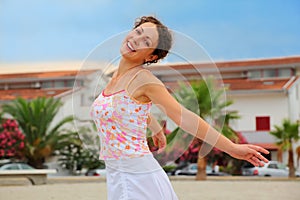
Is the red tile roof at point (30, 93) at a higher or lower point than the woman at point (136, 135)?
higher

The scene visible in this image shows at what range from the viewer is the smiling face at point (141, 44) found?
2.36 metres

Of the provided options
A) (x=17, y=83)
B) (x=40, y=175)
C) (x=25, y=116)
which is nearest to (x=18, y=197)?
(x=40, y=175)

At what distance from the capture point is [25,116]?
81.9 feet

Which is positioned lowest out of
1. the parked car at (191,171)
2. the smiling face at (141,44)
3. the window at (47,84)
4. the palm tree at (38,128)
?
the parked car at (191,171)

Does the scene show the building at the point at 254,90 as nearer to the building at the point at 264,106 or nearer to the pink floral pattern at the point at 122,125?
the building at the point at 264,106

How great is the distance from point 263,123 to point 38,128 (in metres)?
11.8

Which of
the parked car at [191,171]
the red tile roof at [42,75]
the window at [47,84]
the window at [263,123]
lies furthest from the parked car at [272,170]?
the window at [47,84]

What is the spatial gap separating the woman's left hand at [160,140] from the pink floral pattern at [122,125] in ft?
1.32

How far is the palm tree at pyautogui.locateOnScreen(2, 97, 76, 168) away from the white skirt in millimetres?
22353

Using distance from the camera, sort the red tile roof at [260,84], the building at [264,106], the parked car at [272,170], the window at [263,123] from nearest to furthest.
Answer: the parked car at [272,170] < the building at [264,106] < the red tile roof at [260,84] < the window at [263,123]

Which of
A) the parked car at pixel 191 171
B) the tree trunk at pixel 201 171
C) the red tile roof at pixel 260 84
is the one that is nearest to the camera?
the tree trunk at pixel 201 171

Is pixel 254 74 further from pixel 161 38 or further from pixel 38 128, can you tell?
pixel 161 38

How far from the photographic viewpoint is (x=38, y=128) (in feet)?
81.4

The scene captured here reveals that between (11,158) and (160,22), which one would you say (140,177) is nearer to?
(160,22)
